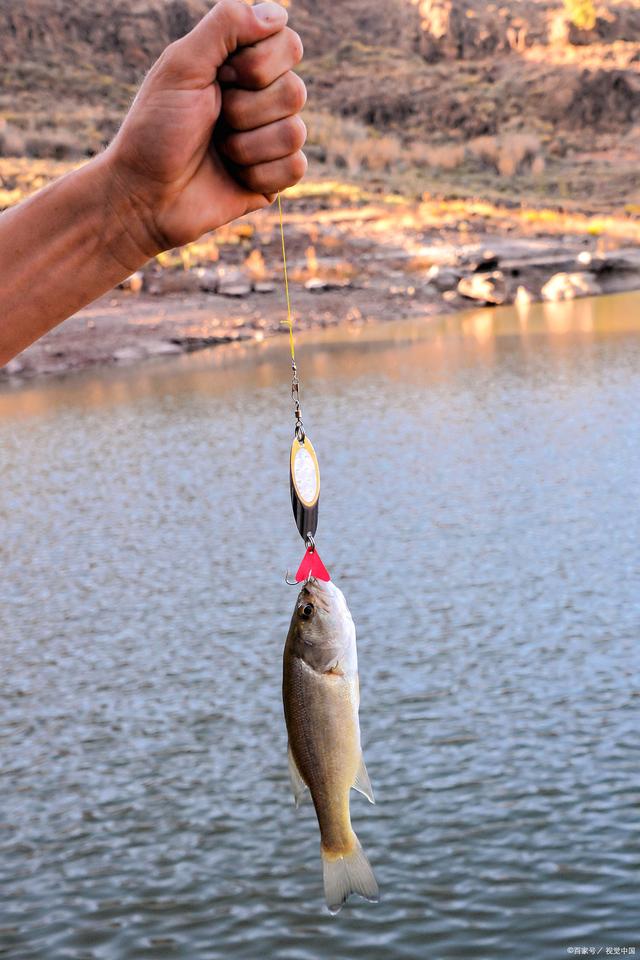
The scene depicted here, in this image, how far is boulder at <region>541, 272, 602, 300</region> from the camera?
102 ft

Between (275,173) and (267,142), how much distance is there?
0.06 m

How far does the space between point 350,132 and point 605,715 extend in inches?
1964

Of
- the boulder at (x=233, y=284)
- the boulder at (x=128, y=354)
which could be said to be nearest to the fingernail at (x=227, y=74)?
the boulder at (x=128, y=354)

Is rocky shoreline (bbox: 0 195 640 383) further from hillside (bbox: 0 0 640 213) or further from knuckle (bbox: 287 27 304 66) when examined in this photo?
knuckle (bbox: 287 27 304 66)

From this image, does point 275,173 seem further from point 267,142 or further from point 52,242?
point 52,242

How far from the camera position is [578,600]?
8766 mm

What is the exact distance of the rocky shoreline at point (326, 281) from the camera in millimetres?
26906

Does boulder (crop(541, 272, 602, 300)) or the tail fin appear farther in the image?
boulder (crop(541, 272, 602, 300))

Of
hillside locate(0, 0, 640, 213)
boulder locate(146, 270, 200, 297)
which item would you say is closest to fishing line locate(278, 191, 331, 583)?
boulder locate(146, 270, 200, 297)

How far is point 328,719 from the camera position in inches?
88.6

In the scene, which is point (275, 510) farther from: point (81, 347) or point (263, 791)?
point (81, 347)

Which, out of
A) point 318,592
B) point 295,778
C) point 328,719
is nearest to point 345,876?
point 295,778

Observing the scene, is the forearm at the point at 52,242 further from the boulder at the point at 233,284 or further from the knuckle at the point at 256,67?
the boulder at the point at 233,284

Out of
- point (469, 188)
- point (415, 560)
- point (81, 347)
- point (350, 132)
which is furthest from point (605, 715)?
point (350, 132)
